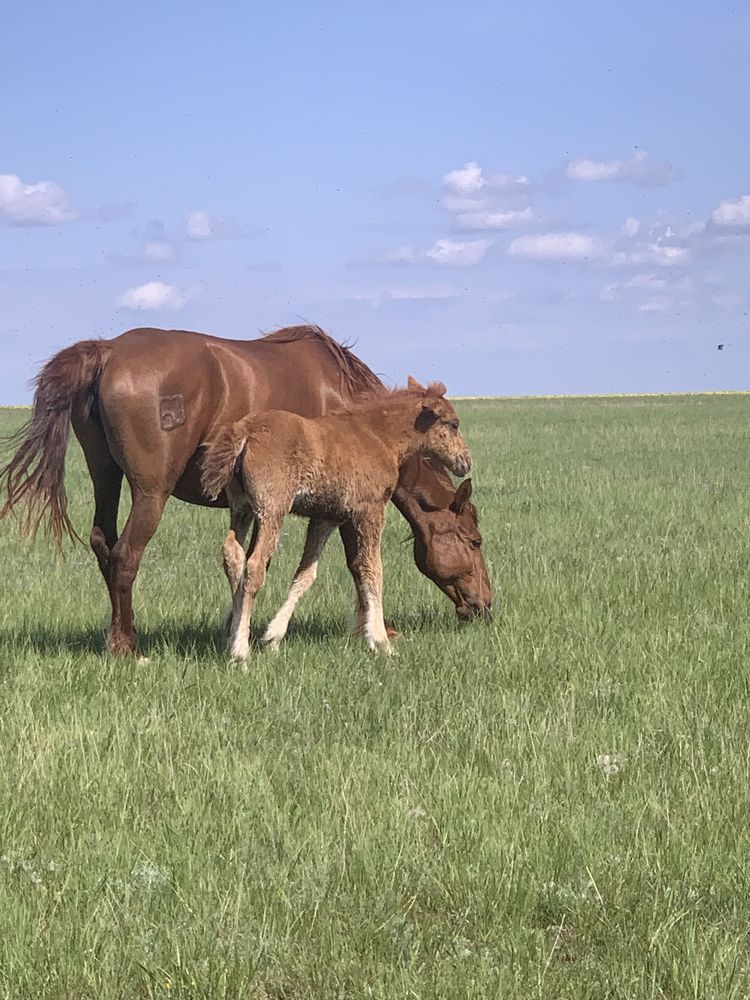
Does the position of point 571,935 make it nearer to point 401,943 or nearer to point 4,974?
point 401,943

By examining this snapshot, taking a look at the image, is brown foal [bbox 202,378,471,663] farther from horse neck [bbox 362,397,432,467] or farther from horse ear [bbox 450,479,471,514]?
horse ear [bbox 450,479,471,514]

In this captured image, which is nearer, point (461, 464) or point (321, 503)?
point (321, 503)

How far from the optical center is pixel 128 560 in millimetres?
7578

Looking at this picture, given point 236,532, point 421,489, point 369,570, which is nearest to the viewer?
point 236,532

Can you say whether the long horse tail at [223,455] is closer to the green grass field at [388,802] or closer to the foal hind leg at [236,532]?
the foal hind leg at [236,532]

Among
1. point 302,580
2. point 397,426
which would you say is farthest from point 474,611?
point 397,426

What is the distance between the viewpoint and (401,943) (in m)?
3.68

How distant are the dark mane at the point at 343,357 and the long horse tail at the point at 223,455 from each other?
1416 millimetres

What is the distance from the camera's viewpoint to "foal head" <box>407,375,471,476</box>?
7.92 m

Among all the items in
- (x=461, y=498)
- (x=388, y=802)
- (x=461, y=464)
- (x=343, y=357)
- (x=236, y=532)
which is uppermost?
(x=343, y=357)

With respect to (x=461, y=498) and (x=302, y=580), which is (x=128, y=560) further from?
(x=461, y=498)

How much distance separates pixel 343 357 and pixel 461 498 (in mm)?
1307

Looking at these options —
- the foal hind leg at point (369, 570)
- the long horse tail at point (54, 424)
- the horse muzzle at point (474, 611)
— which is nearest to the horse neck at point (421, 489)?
the foal hind leg at point (369, 570)

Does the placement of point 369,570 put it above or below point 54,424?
below
